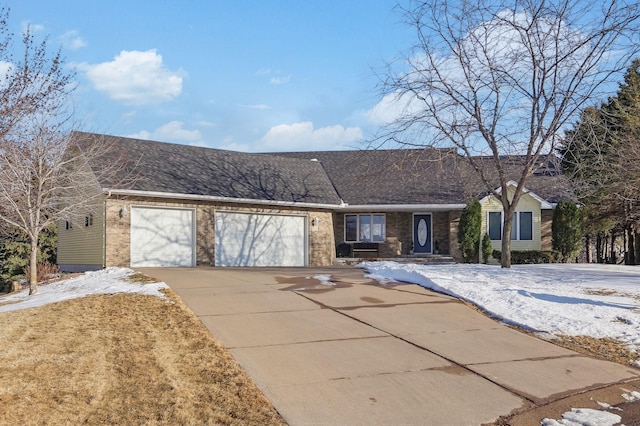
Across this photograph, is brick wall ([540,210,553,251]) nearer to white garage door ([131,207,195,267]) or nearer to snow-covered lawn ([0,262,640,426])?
snow-covered lawn ([0,262,640,426])

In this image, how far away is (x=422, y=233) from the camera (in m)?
24.4

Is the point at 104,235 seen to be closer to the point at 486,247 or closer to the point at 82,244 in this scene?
the point at 82,244

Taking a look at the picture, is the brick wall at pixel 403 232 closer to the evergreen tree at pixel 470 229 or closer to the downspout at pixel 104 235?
the evergreen tree at pixel 470 229

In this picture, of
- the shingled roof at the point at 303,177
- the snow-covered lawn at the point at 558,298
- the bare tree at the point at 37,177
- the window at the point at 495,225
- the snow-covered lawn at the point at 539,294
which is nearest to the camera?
the snow-covered lawn at the point at 558,298

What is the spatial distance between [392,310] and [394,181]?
16308 millimetres

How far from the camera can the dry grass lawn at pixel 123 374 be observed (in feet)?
15.3

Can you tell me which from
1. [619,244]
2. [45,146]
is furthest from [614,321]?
[619,244]

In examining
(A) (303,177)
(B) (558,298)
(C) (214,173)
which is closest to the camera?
(B) (558,298)

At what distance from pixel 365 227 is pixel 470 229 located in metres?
4.67

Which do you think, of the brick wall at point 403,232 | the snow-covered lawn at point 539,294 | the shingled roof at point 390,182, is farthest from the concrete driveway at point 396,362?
the brick wall at point 403,232

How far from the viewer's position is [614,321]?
326 inches

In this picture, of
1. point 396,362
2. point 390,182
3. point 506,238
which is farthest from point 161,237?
point 396,362

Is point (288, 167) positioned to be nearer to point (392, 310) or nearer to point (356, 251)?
point (356, 251)

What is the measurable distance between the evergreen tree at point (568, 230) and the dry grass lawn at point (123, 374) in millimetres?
18358
